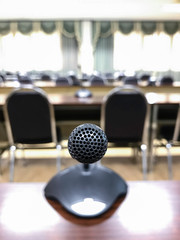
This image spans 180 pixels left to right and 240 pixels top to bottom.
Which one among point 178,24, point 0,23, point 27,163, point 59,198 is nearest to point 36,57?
point 0,23

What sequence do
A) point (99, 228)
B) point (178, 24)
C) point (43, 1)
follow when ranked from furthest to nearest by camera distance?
point (178, 24) → point (43, 1) → point (99, 228)

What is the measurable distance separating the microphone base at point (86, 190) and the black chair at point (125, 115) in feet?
3.70

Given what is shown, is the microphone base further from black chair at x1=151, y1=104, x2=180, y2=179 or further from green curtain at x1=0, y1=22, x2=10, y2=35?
green curtain at x1=0, y1=22, x2=10, y2=35

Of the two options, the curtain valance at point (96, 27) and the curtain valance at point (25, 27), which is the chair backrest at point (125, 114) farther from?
the curtain valance at point (25, 27)

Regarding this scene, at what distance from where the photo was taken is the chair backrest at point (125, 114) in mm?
1643

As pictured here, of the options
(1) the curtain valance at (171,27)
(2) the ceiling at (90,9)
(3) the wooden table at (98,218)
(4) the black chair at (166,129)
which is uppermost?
(2) the ceiling at (90,9)

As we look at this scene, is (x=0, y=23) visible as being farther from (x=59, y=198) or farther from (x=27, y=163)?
(x=59, y=198)

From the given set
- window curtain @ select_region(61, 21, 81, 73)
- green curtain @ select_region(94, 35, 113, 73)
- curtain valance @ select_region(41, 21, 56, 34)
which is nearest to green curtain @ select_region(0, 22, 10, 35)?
curtain valance @ select_region(41, 21, 56, 34)

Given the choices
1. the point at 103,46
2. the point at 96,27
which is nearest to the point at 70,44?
the point at 96,27

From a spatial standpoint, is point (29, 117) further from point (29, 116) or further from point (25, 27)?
point (25, 27)

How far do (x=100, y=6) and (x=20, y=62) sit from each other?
4300 mm

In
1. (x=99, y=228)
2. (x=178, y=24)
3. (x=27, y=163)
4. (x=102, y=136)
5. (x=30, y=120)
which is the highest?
(x=178, y=24)

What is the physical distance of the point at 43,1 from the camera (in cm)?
618

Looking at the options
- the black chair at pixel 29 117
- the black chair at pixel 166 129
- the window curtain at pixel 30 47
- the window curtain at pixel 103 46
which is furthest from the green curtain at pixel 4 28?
the black chair at pixel 29 117
